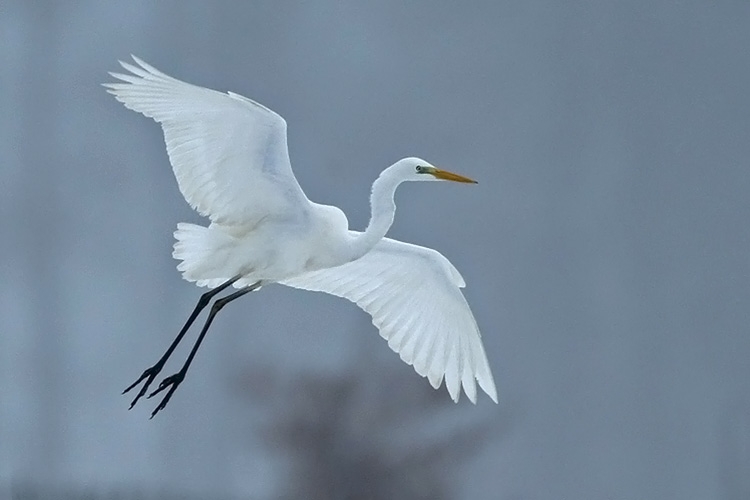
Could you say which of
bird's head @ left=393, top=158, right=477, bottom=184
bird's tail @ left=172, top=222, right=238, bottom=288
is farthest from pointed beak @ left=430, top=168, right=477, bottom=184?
bird's tail @ left=172, top=222, right=238, bottom=288

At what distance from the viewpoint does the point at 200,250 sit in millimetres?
2551

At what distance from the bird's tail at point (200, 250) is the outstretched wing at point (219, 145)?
7cm

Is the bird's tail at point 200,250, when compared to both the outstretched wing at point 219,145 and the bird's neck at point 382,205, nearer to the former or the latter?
the outstretched wing at point 219,145

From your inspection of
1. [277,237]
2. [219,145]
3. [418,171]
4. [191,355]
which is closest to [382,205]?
[418,171]

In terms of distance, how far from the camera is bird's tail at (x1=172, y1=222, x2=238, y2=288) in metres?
2.54

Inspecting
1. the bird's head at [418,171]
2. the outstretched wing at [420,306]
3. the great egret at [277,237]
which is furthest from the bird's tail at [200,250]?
the bird's head at [418,171]

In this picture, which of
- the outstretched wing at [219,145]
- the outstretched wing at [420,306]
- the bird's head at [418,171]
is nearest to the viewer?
the outstretched wing at [219,145]

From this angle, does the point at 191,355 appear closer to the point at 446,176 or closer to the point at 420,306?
the point at 420,306

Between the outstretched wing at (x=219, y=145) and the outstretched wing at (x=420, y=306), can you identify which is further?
the outstretched wing at (x=420, y=306)

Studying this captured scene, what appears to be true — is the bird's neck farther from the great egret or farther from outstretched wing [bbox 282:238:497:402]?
outstretched wing [bbox 282:238:497:402]

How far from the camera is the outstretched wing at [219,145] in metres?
2.29

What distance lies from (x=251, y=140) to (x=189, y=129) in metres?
0.12

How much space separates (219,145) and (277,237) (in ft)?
0.90

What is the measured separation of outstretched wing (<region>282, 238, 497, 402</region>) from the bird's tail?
0.89 feet
